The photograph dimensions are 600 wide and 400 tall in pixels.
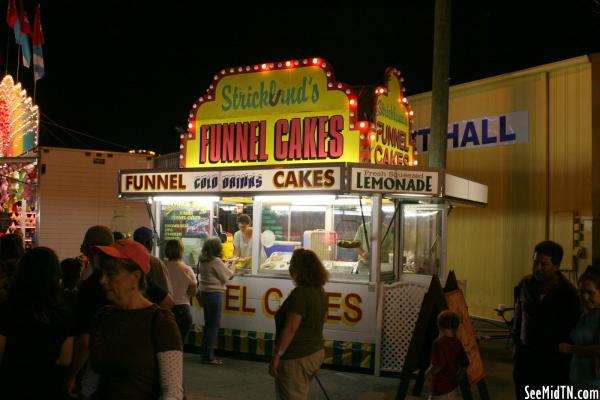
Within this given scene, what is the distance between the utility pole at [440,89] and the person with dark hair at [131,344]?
857cm

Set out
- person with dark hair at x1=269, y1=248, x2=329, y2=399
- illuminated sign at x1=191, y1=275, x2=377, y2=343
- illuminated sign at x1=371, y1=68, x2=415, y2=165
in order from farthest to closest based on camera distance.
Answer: illuminated sign at x1=371, y1=68, x2=415, y2=165, illuminated sign at x1=191, y1=275, x2=377, y2=343, person with dark hair at x1=269, y1=248, x2=329, y2=399

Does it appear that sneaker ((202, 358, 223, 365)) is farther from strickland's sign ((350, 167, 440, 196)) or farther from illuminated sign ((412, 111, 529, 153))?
illuminated sign ((412, 111, 529, 153))

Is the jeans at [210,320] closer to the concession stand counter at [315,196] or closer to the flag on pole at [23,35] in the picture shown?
the concession stand counter at [315,196]

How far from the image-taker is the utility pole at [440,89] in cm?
1118

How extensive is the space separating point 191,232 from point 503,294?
6109 mm

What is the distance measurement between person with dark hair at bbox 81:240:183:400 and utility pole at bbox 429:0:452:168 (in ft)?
28.1

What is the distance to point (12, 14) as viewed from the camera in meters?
21.3

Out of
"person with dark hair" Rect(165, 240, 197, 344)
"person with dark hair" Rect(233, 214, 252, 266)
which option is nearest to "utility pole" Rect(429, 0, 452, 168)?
"person with dark hair" Rect(233, 214, 252, 266)

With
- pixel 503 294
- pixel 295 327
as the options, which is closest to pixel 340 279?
pixel 295 327

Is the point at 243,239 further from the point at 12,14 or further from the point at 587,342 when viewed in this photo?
the point at 12,14

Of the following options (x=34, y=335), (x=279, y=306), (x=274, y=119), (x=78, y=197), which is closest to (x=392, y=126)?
(x=274, y=119)

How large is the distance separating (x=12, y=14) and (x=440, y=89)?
15886mm

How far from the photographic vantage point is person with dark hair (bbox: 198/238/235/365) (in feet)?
29.0

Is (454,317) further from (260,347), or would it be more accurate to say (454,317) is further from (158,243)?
(158,243)
